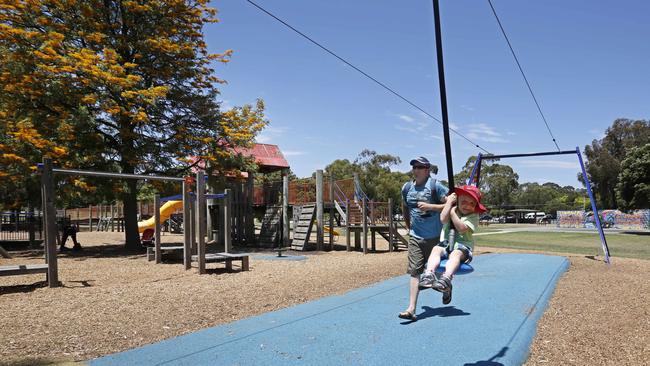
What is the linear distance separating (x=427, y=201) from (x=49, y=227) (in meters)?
7.67

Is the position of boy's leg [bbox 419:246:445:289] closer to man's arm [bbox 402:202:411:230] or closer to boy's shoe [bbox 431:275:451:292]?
boy's shoe [bbox 431:275:451:292]

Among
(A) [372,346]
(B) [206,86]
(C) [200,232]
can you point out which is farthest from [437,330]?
(B) [206,86]

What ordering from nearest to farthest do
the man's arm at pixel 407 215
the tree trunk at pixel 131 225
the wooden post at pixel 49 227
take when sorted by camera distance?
the man's arm at pixel 407 215 < the wooden post at pixel 49 227 < the tree trunk at pixel 131 225

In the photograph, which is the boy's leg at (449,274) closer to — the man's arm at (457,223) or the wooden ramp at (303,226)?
the man's arm at (457,223)

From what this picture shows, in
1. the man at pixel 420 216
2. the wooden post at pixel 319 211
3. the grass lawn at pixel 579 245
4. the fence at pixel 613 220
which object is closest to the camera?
the man at pixel 420 216

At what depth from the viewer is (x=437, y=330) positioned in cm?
545

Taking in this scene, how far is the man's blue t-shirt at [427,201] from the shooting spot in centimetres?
522

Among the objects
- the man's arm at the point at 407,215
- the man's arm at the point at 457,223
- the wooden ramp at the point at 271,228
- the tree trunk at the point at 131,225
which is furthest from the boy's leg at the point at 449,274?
the tree trunk at the point at 131,225

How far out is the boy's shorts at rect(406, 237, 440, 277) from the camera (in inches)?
213

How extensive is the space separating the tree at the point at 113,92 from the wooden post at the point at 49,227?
19.9 feet

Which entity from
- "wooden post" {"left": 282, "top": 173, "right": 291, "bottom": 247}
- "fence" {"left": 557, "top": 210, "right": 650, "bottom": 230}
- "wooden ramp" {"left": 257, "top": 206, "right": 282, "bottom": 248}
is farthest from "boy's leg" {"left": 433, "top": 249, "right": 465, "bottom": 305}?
"fence" {"left": 557, "top": 210, "right": 650, "bottom": 230}

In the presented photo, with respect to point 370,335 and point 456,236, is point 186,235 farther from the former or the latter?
point 456,236

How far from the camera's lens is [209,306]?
7.05 m

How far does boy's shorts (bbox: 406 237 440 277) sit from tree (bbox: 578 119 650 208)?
70935 mm
